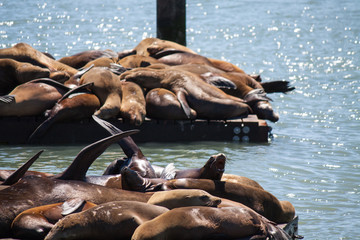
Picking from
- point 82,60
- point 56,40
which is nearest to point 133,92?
point 82,60

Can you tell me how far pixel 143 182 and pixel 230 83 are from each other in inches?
220

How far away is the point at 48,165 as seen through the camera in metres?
7.48

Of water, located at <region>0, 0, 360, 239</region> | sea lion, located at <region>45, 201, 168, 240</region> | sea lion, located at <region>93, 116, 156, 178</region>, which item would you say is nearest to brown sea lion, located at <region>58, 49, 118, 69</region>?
water, located at <region>0, 0, 360, 239</region>

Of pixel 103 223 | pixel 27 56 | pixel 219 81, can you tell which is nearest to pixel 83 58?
pixel 27 56

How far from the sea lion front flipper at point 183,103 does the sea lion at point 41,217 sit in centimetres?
488

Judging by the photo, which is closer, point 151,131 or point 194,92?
point 151,131

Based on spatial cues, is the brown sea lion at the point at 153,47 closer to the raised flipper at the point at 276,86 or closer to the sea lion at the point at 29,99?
the raised flipper at the point at 276,86

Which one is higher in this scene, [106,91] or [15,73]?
[15,73]

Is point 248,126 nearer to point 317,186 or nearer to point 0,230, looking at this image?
Answer: point 317,186

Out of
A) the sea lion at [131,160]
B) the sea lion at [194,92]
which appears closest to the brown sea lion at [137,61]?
the sea lion at [194,92]

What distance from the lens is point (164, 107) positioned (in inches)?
351

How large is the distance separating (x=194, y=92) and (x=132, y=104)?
3.08 feet

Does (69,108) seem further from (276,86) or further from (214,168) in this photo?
(276,86)

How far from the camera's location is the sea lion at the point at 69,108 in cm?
850
